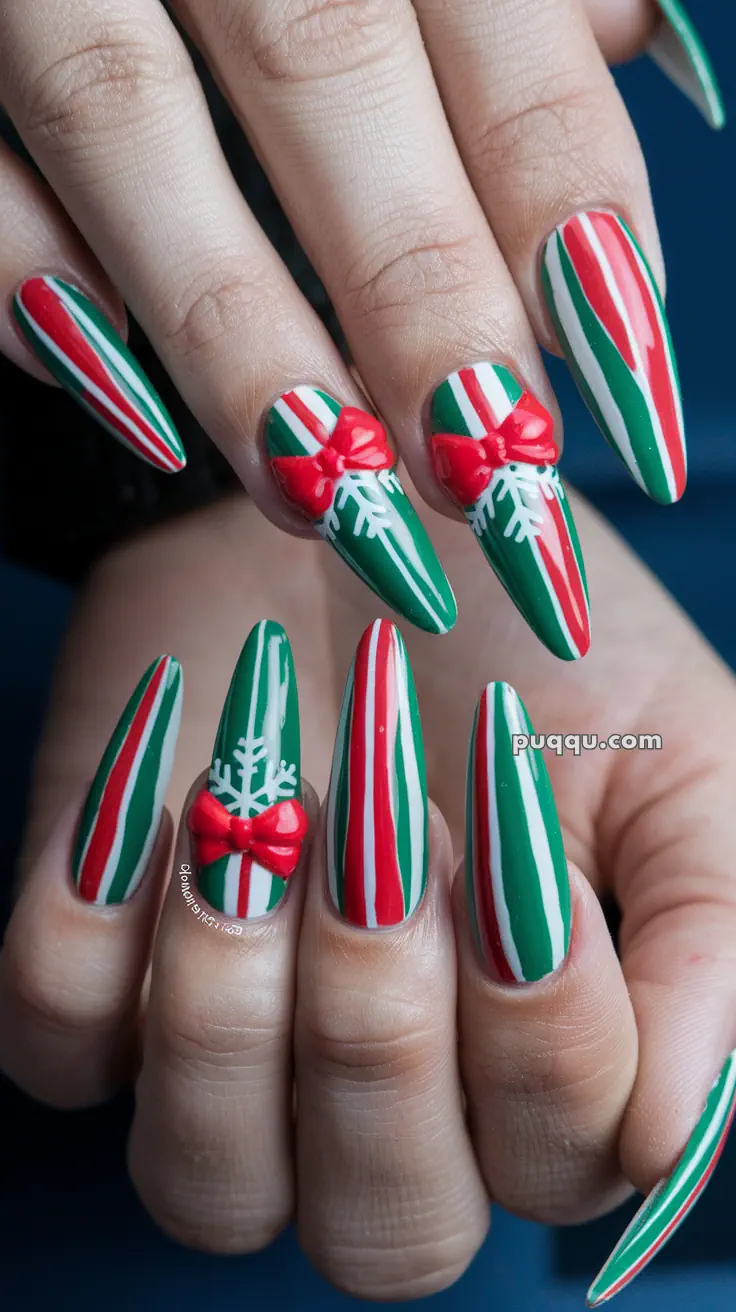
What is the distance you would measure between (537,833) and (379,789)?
53 mm

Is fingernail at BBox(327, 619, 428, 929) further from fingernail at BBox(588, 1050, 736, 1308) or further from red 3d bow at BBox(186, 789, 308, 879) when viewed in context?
fingernail at BBox(588, 1050, 736, 1308)

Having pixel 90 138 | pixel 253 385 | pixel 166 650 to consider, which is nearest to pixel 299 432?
pixel 253 385

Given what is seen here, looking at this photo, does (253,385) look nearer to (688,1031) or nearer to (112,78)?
(112,78)

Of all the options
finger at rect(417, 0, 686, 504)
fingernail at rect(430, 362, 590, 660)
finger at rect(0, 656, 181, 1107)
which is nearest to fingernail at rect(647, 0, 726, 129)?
finger at rect(417, 0, 686, 504)

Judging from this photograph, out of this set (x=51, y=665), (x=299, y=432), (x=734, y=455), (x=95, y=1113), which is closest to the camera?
(x=299, y=432)

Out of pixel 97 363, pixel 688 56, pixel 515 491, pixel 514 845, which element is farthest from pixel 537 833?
pixel 688 56

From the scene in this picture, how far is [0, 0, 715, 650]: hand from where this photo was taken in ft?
1.23

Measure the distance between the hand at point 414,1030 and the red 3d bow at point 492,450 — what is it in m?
0.12

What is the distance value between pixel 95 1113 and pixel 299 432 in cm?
32

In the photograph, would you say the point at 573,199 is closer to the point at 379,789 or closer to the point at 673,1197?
the point at 379,789

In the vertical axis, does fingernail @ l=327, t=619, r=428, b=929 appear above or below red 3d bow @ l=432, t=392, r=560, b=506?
below

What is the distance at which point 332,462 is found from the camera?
372 mm

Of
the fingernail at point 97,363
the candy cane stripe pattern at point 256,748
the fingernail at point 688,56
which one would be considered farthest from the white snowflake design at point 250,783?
the fingernail at point 688,56

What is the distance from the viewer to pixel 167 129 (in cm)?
40
